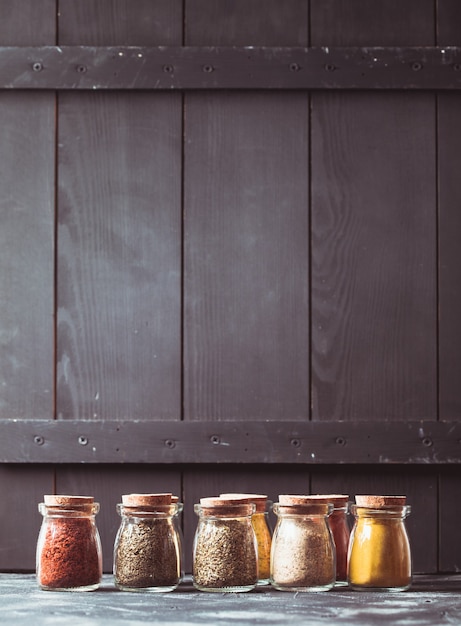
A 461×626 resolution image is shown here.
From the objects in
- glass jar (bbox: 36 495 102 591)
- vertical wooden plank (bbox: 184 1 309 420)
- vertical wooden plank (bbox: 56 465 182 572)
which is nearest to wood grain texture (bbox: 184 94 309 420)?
vertical wooden plank (bbox: 184 1 309 420)

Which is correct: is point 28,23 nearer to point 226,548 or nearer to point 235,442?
point 235,442

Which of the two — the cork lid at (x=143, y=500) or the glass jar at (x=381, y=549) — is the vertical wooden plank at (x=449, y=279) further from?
the cork lid at (x=143, y=500)

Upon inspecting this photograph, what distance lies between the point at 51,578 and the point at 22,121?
756 millimetres

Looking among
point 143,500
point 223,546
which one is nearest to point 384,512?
point 223,546

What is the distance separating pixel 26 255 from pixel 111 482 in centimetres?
40

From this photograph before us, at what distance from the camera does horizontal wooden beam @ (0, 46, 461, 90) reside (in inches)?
60.7

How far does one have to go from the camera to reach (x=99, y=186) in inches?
61.2

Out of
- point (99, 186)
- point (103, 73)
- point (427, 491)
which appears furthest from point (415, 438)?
point (103, 73)

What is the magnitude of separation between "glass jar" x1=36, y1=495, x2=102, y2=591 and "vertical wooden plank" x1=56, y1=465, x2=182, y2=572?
10.2 inches

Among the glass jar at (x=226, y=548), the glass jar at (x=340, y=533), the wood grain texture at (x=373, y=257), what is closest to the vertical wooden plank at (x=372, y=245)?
the wood grain texture at (x=373, y=257)

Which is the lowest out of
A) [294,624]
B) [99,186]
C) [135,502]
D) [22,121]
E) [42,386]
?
[294,624]

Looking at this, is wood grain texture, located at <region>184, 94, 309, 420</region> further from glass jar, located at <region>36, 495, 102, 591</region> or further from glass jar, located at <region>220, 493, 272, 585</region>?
glass jar, located at <region>36, 495, 102, 591</region>

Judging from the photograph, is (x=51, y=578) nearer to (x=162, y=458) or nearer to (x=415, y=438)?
(x=162, y=458)

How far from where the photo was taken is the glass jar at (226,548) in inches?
48.0
